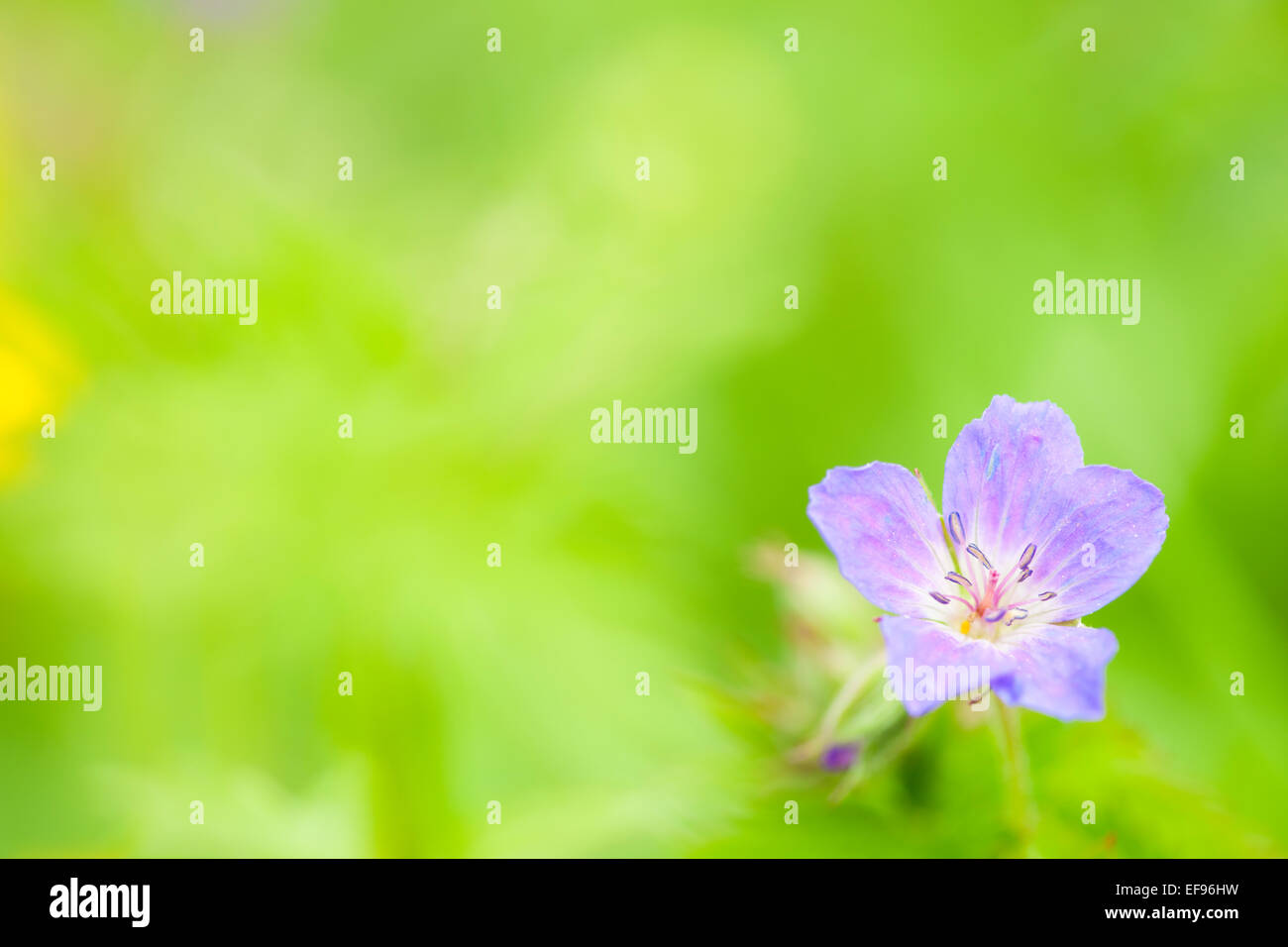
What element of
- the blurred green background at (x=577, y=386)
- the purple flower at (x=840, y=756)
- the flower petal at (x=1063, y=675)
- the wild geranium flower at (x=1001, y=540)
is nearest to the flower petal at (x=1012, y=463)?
the wild geranium flower at (x=1001, y=540)

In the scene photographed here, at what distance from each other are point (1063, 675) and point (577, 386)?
4.26 feet

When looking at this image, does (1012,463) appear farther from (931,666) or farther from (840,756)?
(840,756)

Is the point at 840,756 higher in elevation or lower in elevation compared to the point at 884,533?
lower

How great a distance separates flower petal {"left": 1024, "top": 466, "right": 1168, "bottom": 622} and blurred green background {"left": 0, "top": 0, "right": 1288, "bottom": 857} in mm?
457

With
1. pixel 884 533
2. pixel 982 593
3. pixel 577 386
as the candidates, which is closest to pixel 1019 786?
pixel 982 593

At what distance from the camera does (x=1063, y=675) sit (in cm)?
101

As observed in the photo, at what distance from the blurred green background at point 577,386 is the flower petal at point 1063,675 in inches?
20.4

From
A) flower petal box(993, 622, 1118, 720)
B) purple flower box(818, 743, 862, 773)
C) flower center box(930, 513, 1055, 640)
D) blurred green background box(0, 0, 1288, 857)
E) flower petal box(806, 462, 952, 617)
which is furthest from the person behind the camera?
blurred green background box(0, 0, 1288, 857)

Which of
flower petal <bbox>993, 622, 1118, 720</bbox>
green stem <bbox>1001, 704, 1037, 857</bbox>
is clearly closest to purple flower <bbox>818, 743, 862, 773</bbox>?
green stem <bbox>1001, 704, 1037, 857</bbox>

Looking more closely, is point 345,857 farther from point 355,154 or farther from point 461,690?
point 355,154

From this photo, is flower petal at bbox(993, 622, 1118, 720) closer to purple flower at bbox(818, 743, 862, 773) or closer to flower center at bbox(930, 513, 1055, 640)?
flower center at bbox(930, 513, 1055, 640)

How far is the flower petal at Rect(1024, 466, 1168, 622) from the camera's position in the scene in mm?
1111

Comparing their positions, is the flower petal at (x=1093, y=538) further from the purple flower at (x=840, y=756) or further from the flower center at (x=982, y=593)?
the purple flower at (x=840, y=756)

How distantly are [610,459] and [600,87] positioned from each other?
98 centimetres
